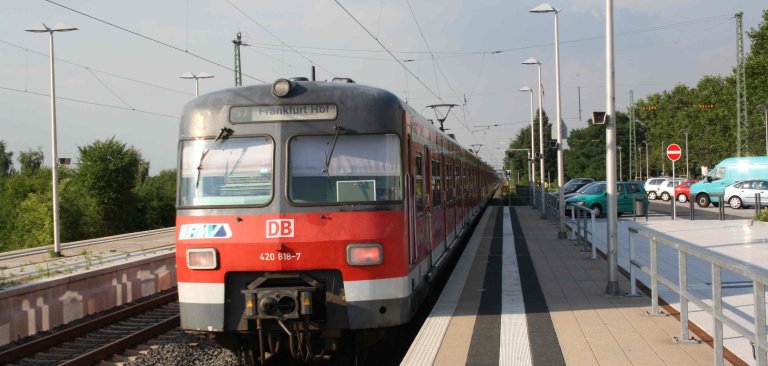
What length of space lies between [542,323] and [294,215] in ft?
10.4

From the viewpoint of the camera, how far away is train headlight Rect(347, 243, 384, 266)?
24.5ft

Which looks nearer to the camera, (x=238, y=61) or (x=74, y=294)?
(x=74, y=294)

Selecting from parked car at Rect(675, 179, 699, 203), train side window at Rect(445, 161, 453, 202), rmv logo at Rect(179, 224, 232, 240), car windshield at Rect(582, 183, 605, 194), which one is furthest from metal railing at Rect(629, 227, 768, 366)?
parked car at Rect(675, 179, 699, 203)

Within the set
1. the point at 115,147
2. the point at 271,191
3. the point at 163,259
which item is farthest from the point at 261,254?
the point at 115,147

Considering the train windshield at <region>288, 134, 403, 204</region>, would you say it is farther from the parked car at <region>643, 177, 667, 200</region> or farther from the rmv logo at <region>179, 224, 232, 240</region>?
the parked car at <region>643, 177, 667, 200</region>

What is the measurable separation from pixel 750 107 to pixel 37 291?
5728 cm

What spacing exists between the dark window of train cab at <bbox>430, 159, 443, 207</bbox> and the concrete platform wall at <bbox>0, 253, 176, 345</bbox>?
219 inches

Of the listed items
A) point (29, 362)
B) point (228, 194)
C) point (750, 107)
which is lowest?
point (29, 362)

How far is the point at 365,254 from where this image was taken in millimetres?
7492

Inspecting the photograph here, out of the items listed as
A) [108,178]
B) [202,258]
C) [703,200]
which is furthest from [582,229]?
[108,178]

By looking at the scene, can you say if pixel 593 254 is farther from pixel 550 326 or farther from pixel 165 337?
pixel 165 337

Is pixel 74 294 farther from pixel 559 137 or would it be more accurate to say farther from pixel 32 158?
pixel 32 158

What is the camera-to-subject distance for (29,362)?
9.20 m

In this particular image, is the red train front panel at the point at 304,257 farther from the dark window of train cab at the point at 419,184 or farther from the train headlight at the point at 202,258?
the dark window of train cab at the point at 419,184
